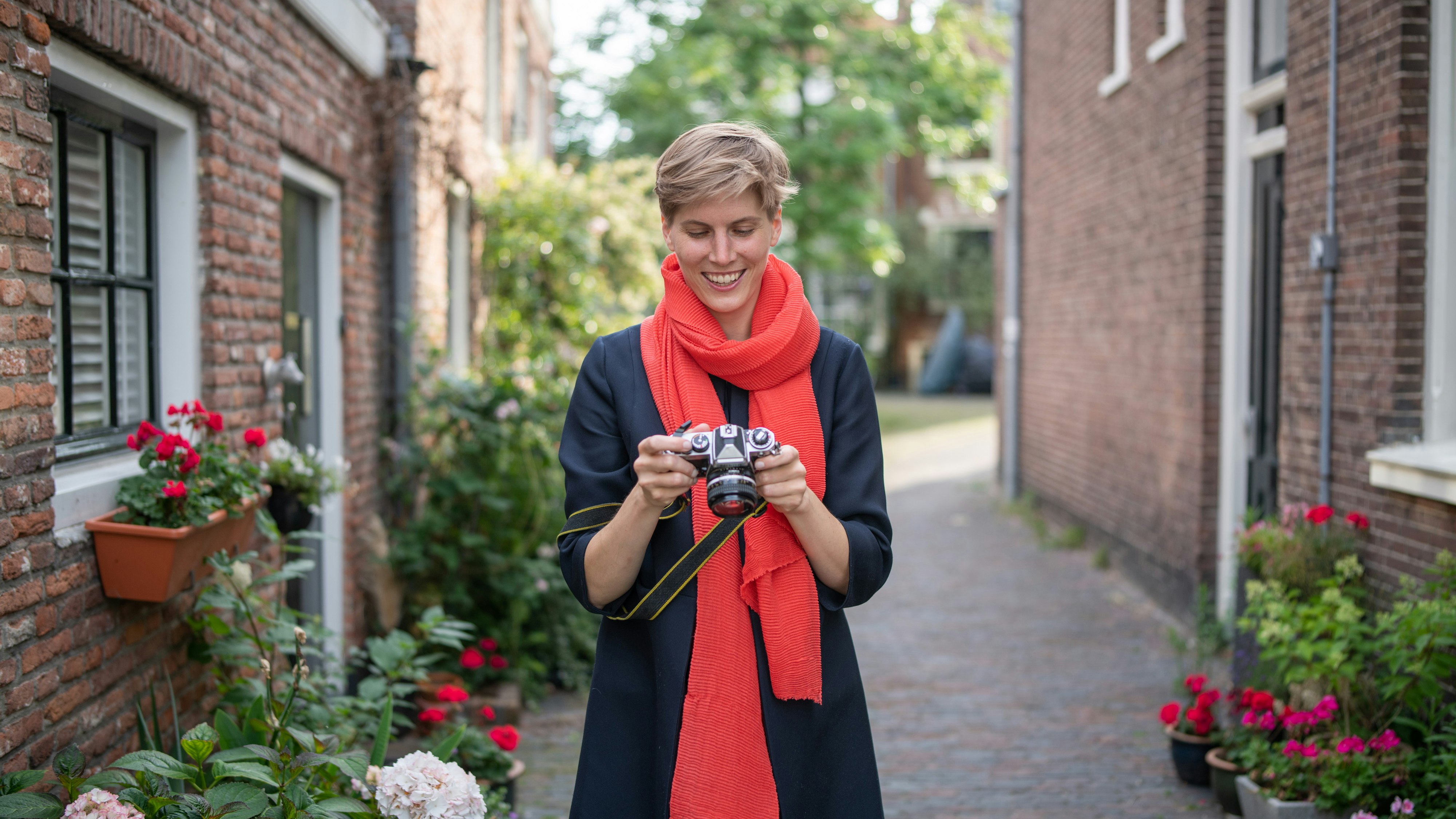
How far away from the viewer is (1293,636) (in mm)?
4051

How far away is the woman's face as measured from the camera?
1.92 m

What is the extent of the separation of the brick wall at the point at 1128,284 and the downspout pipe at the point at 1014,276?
16 cm

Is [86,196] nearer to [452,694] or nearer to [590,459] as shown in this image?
[452,694]

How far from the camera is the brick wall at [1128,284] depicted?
6.92m

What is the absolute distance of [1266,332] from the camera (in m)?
6.49

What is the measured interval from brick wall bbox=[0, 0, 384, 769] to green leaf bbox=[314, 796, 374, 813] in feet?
2.31

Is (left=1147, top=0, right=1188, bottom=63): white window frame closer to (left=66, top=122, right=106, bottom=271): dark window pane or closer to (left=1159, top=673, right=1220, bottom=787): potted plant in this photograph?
(left=1159, top=673, right=1220, bottom=787): potted plant

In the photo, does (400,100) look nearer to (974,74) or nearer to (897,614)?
(897,614)

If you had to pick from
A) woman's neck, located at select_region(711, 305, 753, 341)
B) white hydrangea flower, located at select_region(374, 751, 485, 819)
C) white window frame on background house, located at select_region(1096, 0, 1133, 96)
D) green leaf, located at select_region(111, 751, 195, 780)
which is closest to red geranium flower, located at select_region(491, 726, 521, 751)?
white hydrangea flower, located at select_region(374, 751, 485, 819)

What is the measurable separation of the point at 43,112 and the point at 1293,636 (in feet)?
13.8

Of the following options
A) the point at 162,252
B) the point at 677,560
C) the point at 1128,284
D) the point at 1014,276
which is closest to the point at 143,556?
the point at 162,252

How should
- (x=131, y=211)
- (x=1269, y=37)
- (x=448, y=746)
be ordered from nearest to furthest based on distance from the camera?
(x=448, y=746) < (x=131, y=211) < (x=1269, y=37)

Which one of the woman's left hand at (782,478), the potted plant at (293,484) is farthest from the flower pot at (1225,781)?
the potted plant at (293,484)

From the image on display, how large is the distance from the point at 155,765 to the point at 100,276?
1.59 m
